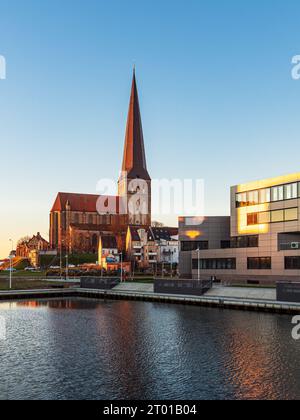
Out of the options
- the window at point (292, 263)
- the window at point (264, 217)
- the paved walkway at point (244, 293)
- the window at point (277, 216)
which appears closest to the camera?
the paved walkway at point (244, 293)

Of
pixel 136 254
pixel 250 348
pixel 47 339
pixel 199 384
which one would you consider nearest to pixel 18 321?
pixel 47 339

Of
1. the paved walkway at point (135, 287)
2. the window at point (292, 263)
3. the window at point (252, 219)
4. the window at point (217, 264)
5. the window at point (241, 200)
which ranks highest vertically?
the window at point (241, 200)

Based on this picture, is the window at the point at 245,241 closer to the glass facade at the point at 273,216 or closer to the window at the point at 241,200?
the glass facade at the point at 273,216

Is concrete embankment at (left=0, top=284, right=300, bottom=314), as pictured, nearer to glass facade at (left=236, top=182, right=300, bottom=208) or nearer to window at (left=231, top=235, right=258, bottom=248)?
window at (left=231, top=235, right=258, bottom=248)

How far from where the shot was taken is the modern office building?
3051 inches

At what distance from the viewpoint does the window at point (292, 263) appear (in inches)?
2930

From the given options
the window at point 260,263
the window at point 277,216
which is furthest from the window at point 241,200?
the window at point 260,263

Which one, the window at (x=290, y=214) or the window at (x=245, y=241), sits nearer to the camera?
the window at (x=290, y=214)

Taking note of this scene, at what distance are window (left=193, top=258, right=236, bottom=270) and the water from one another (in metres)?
34.4

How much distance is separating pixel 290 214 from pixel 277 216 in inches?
116

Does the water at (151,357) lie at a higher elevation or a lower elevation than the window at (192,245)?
lower

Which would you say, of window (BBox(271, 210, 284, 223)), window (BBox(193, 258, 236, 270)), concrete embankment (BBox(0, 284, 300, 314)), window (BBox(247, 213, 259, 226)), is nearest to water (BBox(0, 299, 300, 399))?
concrete embankment (BBox(0, 284, 300, 314))

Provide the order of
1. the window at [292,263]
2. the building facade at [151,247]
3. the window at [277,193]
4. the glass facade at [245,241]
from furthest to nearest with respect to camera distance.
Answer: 1. the building facade at [151,247]
2. the glass facade at [245,241]
3. the window at [277,193]
4. the window at [292,263]
